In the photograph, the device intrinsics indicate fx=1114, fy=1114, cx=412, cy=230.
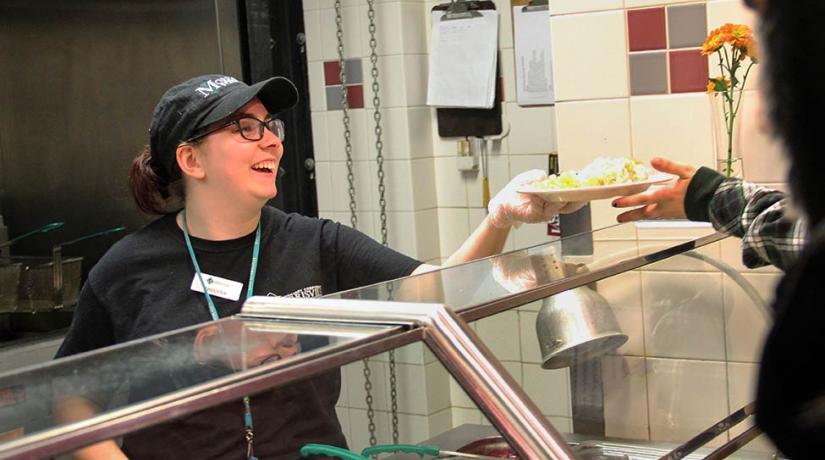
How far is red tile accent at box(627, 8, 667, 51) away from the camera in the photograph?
2.81 m

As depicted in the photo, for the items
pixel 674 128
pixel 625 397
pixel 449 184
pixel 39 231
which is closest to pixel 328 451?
pixel 625 397

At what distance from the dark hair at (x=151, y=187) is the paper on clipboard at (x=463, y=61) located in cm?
195

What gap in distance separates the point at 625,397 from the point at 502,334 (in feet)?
1.28

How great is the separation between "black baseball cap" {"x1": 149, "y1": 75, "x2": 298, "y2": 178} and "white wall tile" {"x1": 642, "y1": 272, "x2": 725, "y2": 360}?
35.4 inches

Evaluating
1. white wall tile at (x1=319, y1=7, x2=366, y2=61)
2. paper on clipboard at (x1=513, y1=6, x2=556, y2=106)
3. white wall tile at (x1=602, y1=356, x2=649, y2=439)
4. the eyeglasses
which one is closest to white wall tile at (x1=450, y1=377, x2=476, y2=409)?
white wall tile at (x1=602, y1=356, x2=649, y2=439)

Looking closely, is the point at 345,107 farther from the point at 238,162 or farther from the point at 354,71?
the point at 238,162

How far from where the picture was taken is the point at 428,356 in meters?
1.36

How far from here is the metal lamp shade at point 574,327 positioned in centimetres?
165

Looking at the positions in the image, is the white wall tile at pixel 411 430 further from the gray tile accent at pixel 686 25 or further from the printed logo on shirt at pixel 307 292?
the gray tile accent at pixel 686 25

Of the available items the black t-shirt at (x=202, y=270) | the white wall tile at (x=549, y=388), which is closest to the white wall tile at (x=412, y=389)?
the white wall tile at (x=549, y=388)

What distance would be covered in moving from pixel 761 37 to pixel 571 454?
2.38 feet

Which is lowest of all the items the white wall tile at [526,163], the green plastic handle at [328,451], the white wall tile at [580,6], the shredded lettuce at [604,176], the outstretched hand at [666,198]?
the green plastic handle at [328,451]

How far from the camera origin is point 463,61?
13.8ft

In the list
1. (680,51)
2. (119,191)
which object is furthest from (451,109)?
(680,51)
